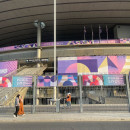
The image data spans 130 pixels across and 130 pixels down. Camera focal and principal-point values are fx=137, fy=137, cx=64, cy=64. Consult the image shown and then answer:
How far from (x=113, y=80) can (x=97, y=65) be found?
18.4 m

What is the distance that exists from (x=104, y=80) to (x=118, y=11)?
2437cm

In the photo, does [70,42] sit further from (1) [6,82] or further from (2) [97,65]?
(1) [6,82]

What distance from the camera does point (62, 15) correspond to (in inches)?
1195

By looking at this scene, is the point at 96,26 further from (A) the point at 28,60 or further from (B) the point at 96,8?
(A) the point at 28,60

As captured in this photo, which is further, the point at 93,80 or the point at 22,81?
the point at 22,81

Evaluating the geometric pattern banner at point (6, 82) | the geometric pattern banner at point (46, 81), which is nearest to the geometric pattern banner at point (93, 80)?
the geometric pattern banner at point (46, 81)

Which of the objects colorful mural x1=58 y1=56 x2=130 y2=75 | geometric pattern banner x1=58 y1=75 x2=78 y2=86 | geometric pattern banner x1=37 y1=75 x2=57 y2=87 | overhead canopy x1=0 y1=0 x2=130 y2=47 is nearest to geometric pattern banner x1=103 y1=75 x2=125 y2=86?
geometric pattern banner x1=58 y1=75 x2=78 y2=86

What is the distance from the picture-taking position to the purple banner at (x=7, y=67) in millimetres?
30737

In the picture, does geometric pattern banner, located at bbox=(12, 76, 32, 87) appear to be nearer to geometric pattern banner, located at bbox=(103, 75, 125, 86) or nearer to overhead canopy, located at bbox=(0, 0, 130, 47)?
geometric pattern banner, located at bbox=(103, 75, 125, 86)

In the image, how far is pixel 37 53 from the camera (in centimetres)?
3072

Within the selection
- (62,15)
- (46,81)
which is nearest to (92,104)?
(46,81)

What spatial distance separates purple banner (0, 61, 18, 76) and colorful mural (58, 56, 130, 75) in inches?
413

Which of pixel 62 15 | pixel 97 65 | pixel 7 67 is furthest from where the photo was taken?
pixel 7 67

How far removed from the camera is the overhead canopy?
90.3ft
